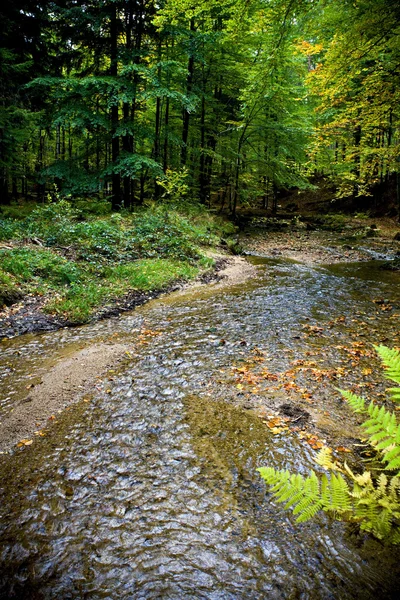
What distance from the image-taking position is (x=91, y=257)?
375 inches

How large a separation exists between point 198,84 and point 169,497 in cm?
2120

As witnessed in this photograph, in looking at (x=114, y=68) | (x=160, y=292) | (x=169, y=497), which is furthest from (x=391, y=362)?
(x=114, y=68)

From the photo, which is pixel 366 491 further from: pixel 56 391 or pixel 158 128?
pixel 158 128

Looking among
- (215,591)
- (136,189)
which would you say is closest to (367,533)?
(215,591)

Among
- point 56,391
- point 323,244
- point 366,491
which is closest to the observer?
point 366,491

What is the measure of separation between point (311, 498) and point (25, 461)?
8.67ft

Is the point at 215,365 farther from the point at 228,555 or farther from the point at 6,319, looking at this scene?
the point at 6,319

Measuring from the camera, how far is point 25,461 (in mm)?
3109

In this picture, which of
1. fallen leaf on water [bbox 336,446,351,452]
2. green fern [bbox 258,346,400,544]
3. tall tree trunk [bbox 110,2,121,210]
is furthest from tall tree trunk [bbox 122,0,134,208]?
green fern [bbox 258,346,400,544]

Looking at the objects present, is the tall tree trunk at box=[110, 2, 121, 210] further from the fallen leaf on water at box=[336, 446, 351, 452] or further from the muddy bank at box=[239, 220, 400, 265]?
the fallen leaf on water at box=[336, 446, 351, 452]

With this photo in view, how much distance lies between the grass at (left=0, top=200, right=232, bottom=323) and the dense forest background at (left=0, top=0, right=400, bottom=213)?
2497 mm

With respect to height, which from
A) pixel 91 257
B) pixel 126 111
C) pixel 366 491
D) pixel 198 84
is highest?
pixel 198 84

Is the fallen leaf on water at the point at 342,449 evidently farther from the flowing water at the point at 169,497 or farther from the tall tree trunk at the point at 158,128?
the tall tree trunk at the point at 158,128

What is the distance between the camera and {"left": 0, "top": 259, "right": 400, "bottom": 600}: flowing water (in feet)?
A: 6.82
